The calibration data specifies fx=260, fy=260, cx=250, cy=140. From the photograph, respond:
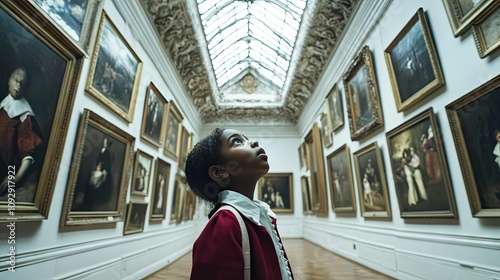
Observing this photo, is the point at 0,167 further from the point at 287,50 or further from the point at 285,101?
the point at 285,101

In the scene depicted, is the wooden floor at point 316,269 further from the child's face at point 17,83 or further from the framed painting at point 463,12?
the child's face at point 17,83

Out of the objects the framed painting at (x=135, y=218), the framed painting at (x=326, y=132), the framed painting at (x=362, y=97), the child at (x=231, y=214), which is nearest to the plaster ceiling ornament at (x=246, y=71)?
the framed painting at (x=362, y=97)

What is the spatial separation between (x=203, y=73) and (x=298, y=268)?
7093 millimetres

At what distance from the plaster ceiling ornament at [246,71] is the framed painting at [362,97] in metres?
1.34

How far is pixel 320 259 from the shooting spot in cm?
716

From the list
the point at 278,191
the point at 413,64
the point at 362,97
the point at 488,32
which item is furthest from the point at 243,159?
the point at 278,191

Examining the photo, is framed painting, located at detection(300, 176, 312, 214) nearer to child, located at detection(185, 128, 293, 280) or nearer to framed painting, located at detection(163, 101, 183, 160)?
framed painting, located at detection(163, 101, 183, 160)

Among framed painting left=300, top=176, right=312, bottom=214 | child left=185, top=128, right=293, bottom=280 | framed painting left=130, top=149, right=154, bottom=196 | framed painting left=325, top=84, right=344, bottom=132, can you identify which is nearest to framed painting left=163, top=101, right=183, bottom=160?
framed painting left=130, top=149, right=154, bottom=196

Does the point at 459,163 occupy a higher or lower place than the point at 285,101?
lower

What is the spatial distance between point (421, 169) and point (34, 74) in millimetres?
5190

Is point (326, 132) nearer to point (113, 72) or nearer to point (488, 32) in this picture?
point (488, 32)

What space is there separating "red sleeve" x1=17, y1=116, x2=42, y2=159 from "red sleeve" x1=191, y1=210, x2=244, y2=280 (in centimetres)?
242

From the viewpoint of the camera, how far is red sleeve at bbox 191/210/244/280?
45.9 inches

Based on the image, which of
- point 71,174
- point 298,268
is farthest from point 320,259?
point 71,174
